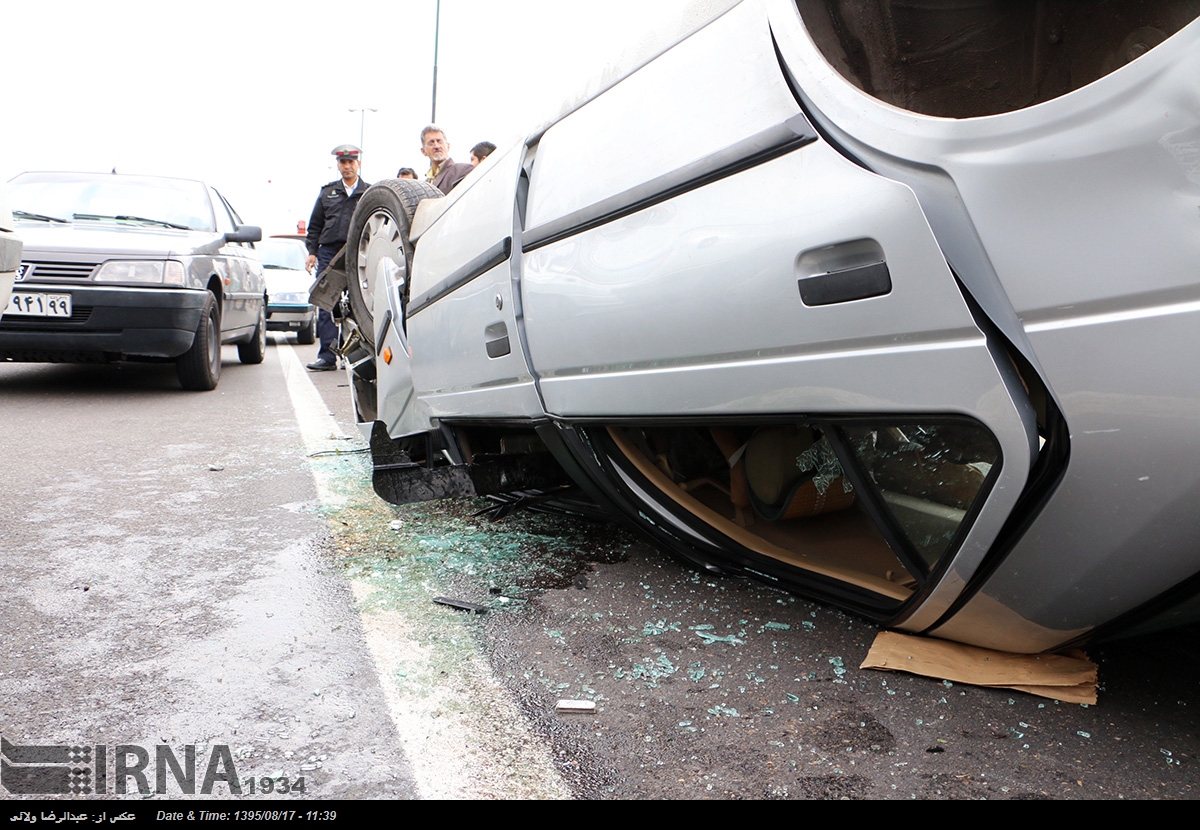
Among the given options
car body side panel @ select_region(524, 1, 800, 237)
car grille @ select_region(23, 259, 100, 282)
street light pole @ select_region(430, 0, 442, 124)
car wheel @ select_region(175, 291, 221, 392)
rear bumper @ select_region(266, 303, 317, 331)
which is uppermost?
street light pole @ select_region(430, 0, 442, 124)

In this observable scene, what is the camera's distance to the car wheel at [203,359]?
670 centimetres

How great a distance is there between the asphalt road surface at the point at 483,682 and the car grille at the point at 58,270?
3.39 metres

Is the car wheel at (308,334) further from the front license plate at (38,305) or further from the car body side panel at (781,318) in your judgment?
the car body side panel at (781,318)

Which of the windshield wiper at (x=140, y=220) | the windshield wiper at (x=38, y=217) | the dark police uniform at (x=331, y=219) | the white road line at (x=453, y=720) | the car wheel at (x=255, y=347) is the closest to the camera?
the white road line at (x=453, y=720)

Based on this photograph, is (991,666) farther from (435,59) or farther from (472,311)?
(435,59)

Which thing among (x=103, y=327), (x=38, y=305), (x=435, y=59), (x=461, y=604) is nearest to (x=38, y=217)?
(x=38, y=305)

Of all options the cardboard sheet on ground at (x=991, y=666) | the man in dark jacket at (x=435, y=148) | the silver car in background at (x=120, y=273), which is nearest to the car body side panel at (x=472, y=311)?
the cardboard sheet on ground at (x=991, y=666)

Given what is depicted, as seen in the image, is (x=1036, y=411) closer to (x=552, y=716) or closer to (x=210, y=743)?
(x=552, y=716)

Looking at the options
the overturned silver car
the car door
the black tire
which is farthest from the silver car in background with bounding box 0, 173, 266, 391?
the car door

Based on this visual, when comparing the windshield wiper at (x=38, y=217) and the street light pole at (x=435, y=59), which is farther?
the street light pole at (x=435, y=59)

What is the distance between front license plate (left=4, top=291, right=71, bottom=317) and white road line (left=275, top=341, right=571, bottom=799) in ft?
15.4

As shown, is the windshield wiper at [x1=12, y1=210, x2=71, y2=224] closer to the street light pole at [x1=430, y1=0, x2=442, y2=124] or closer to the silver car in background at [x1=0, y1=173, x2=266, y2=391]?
the silver car in background at [x1=0, y1=173, x2=266, y2=391]

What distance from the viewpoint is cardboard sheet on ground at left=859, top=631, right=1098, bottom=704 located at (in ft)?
5.95

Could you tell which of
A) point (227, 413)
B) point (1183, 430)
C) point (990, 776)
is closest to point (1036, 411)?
point (1183, 430)
